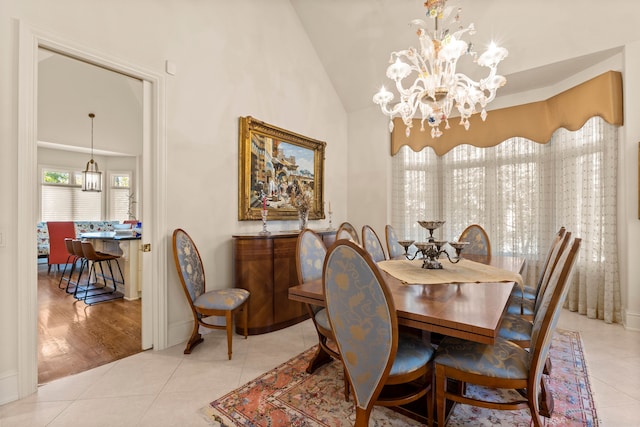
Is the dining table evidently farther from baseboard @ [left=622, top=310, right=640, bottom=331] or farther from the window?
the window

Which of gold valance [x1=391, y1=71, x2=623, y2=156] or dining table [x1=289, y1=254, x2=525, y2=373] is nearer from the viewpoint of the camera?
dining table [x1=289, y1=254, x2=525, y2=373]

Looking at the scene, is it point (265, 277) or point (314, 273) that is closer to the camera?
point (314, 273)

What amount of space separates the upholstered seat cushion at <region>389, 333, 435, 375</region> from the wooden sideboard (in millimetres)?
1697

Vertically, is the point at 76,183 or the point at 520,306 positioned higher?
the point at 76,183

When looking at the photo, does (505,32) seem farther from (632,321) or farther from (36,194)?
(36,194)

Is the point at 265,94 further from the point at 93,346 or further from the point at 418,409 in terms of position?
the point at 418,409

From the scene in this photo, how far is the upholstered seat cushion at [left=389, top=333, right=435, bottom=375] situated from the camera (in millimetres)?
1412

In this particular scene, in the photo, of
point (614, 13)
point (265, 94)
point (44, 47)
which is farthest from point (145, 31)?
point (614, 13)

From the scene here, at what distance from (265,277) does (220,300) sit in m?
0.60

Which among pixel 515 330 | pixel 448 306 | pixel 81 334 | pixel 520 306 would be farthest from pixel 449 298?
pixel 81 334

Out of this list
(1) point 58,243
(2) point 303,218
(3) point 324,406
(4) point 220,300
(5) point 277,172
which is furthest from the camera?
(1) point 58,243

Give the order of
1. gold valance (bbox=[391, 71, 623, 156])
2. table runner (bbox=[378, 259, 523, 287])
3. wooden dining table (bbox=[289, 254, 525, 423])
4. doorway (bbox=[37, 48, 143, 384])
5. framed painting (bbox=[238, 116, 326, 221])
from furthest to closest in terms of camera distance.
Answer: framed painting (bbox=[238, 116, 326, 221]) < gold valance (bbox=[391, 71, 623, 156]) < doorway (bbox=[37, 48, 143, 384]) < table runner (bbox=[378, 259, 523, 287]) < wooden dining table (bbox=[289, 254, 525, 423])

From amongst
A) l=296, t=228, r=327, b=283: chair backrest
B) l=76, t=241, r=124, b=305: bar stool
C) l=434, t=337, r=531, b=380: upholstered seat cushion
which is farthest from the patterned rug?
l=76, t=241, r=124, b=305: bar stool

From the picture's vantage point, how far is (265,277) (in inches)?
118
